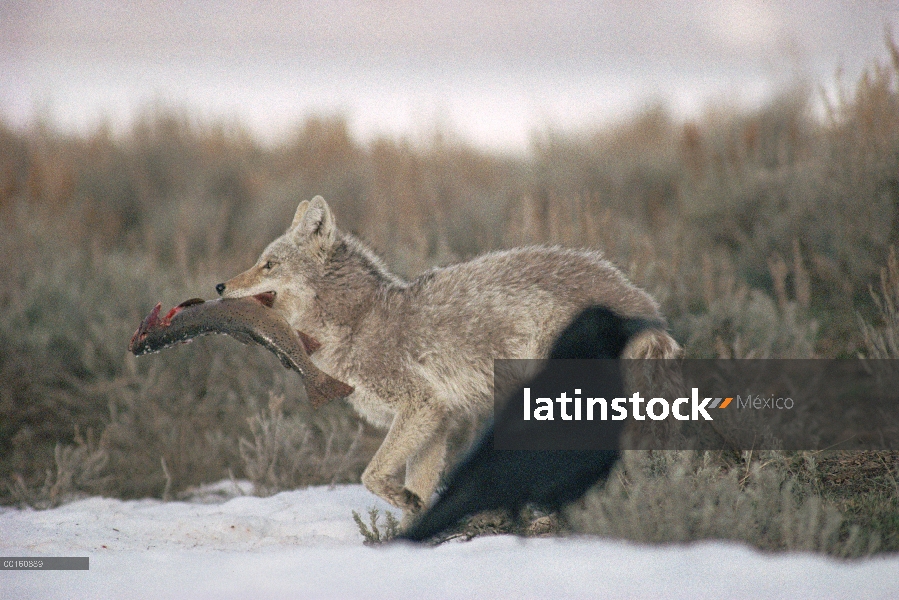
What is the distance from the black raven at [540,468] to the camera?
4137mm

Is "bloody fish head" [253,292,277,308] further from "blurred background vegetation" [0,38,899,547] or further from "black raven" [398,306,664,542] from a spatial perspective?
"black raven" [398,306,664,542]

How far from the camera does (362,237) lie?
539 centimetres

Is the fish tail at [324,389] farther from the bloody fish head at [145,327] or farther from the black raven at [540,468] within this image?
the bloody fish head at [145,327]

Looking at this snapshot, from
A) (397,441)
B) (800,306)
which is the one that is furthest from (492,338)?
(800,306)

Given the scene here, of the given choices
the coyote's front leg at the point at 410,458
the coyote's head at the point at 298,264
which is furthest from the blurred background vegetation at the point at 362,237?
the coyote's front leg at the point at 410,458

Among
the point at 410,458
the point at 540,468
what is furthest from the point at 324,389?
the point at 540,468

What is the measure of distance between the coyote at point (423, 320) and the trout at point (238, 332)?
0.16 m

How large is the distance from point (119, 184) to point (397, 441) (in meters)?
9.95

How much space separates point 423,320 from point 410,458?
0.80 meters

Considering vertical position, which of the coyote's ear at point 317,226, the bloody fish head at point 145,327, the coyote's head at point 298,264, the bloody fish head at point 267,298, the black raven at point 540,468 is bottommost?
the black raven at point 540,468

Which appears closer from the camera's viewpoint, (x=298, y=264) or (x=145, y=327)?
(x=145, y=327)

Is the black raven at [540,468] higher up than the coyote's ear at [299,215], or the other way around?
the coyote's ear at [299,215]

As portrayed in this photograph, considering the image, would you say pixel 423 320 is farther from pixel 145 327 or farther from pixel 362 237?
pixel 145 327

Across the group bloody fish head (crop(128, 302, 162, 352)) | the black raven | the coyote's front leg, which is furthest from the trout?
the black raven
